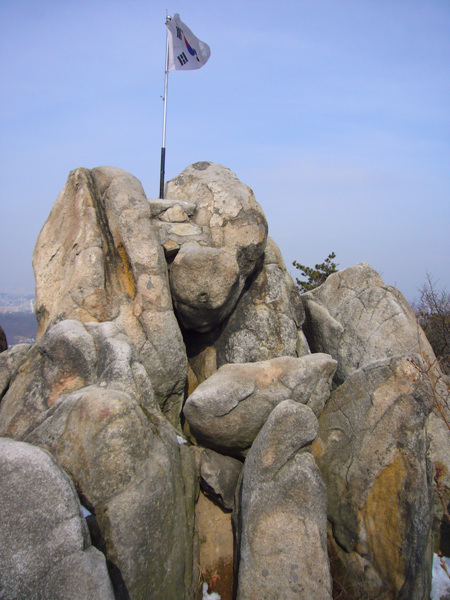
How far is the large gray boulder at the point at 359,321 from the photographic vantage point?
8898mm

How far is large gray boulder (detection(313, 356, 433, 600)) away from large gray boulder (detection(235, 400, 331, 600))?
75cm

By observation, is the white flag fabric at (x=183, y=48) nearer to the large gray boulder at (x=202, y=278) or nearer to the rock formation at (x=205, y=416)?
the rock formation at (x=205, y=416)

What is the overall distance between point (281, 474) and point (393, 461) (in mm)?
1512

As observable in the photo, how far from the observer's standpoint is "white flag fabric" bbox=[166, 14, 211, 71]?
1216cm

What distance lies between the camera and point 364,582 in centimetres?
551

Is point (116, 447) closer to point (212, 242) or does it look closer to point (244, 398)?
point (244, 398)

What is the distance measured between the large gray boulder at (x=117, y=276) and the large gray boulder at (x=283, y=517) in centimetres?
244

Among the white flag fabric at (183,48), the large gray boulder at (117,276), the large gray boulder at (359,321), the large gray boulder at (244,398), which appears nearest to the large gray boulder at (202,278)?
the large gray boulder at (117,276)

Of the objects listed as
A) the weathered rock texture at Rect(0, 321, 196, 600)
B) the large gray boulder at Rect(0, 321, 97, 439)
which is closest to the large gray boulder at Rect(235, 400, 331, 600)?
the weathered rock texture at Rect(0, 321, 196, 600)

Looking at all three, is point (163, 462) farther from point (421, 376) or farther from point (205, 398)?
point (421, 376)

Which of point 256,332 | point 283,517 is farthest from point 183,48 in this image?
point 283,517

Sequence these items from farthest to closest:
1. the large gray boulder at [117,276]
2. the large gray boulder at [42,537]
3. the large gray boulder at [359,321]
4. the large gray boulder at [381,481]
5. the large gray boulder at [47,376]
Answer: the large gray boulder at [359,321]
the large gray boulder at [117,276]
the large gray boulder at [47,376]
the large gray boulder at [381,481]
the large gray boulder at [42,537]

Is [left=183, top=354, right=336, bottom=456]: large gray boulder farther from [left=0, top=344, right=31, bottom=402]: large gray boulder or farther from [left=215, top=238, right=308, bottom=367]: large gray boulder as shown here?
[left=0, top=344, right=31, bottom=402]: large gray boulder

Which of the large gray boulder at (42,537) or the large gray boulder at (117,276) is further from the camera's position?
the large gray boulder at (117,276)
